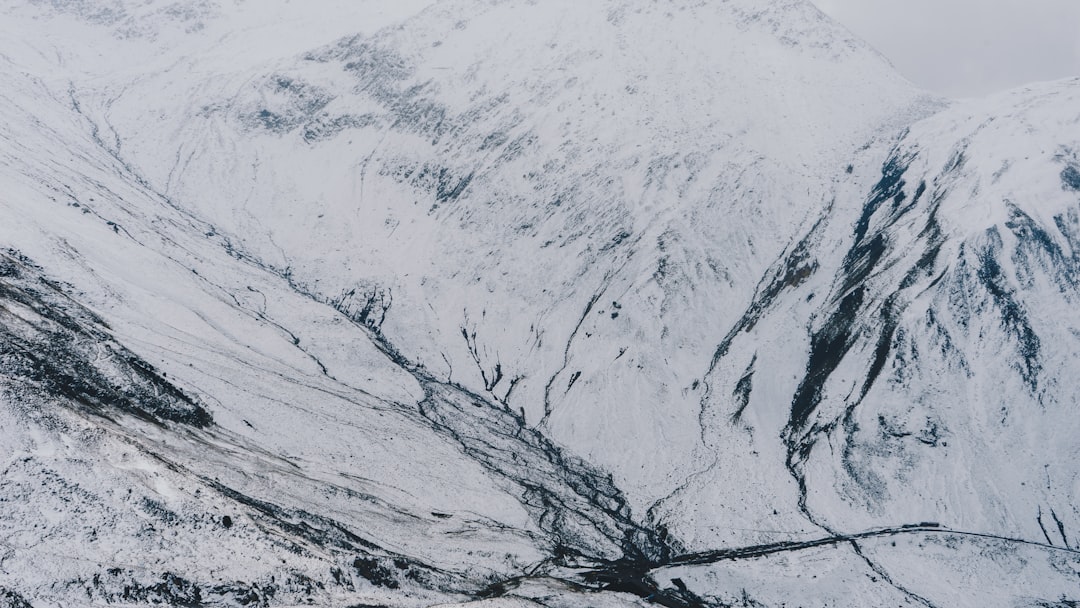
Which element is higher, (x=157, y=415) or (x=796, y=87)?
(x=796, y=87)

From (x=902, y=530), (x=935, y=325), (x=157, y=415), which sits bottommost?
(x=902, y=530)

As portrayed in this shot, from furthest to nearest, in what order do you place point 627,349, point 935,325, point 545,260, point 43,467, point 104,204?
1. point 545,260
2. point 104,204
3. point 627,349
4. point 935,325
5. point 43,467

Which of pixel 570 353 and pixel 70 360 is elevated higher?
pixel 70 360

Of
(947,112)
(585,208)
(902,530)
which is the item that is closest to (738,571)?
(902,530)

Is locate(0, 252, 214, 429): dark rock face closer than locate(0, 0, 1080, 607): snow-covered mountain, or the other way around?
locate(0, 0, 1080, 607): snow-covered mountain

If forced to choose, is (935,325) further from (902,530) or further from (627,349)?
(627,349)

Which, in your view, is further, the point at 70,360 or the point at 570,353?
the point at 570,353

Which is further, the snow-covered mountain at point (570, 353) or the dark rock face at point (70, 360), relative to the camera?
the dark rock face at point (70, 360)

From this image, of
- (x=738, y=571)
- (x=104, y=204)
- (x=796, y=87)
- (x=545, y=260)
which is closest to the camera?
(x=738, y=571)
